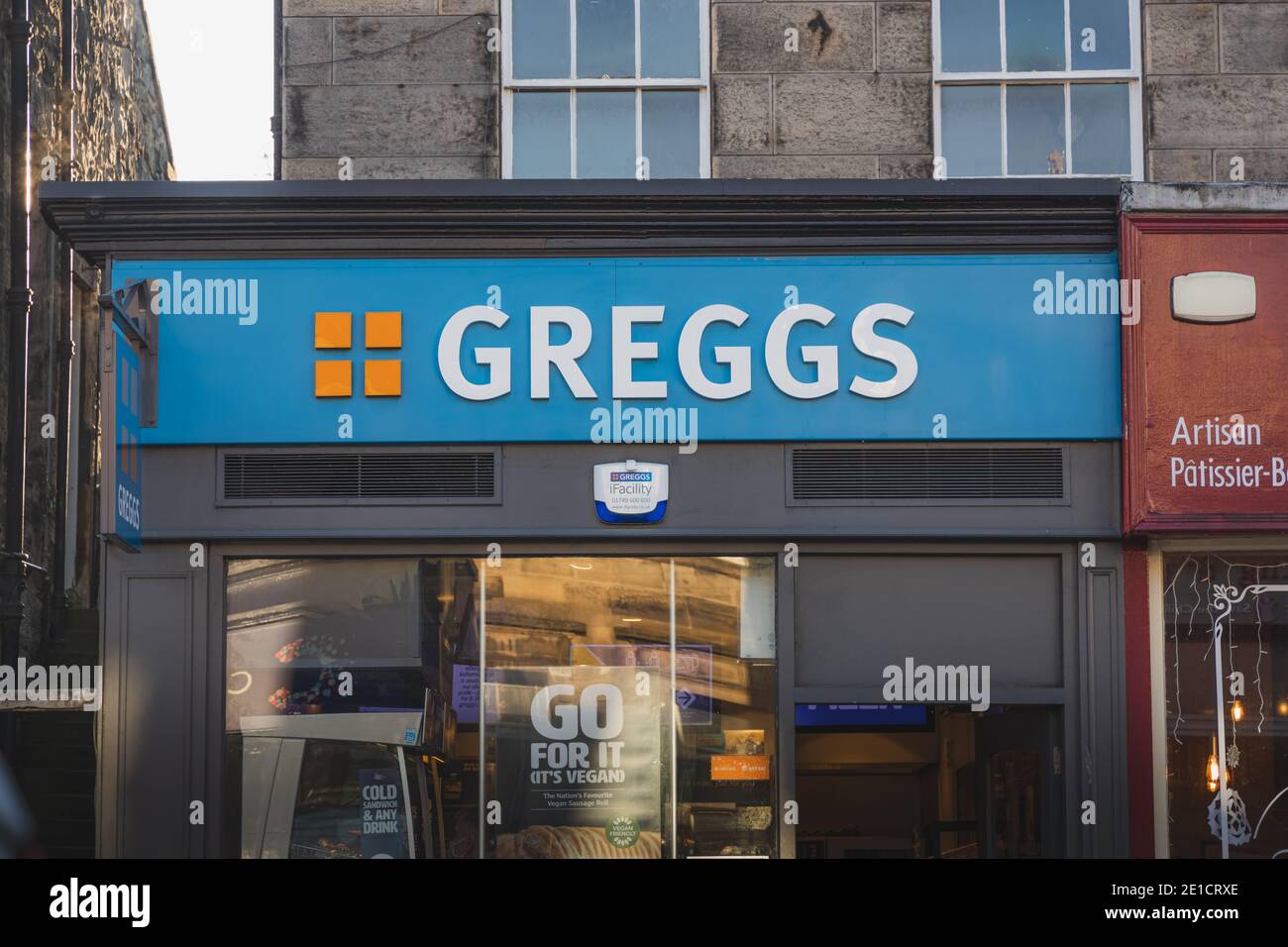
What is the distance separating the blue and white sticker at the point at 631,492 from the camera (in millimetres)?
9422

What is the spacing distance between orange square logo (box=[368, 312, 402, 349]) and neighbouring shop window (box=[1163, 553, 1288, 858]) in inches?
197

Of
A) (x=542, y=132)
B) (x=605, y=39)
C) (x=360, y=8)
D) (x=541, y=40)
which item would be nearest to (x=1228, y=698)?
(x=542, y=132)

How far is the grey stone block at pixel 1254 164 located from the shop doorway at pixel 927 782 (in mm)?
3741

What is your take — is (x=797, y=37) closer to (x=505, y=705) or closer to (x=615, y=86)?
(x=615, y=86)

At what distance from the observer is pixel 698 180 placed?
9.50 metres

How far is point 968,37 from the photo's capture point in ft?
33.4

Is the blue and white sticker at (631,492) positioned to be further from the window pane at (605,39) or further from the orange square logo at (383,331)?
the window pane at (605,39)

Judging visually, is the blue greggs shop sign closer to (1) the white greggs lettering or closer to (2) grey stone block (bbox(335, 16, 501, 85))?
(1) the white greggs lettering

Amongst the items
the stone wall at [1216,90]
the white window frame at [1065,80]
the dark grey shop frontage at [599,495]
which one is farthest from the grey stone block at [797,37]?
the stone wall at [1216,90]

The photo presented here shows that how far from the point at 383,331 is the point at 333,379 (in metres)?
0.44

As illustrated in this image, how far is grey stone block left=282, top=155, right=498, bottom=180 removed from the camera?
995 centimetres

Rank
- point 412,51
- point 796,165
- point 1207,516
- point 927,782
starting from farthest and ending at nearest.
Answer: point 927,782
point 412,51
point 796,165
point 1207,516

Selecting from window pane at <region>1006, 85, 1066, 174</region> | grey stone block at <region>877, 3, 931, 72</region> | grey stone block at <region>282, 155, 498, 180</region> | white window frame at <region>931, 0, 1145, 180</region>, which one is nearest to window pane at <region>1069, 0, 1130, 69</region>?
white window frame at <region>931, 0, 1145, 180</region>
